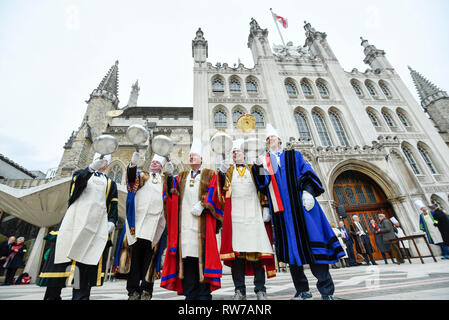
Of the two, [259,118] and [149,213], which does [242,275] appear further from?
[259,118]

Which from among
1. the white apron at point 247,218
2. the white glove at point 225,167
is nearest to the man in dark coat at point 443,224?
the white apron at point 247,218

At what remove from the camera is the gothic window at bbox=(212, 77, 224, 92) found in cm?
1595

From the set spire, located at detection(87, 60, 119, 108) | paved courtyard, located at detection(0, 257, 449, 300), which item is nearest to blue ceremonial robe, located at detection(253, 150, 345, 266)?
paved courtyard, located at detection(0, 257, 449, 300)

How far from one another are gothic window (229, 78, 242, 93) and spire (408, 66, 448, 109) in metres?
19.7

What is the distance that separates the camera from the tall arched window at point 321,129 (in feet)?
46.4

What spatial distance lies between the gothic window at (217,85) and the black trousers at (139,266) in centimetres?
1485

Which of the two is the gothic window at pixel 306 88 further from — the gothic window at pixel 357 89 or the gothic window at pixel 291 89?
the gothic window at pixel 357 89

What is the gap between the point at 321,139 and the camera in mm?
14219

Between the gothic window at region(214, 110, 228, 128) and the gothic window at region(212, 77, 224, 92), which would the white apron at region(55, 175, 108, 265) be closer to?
the gothic window at region(214, 110, 228, 128)

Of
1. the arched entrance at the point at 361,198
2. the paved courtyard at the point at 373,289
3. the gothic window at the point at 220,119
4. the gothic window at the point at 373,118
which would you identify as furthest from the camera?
the gothic window at the point at 373,118
